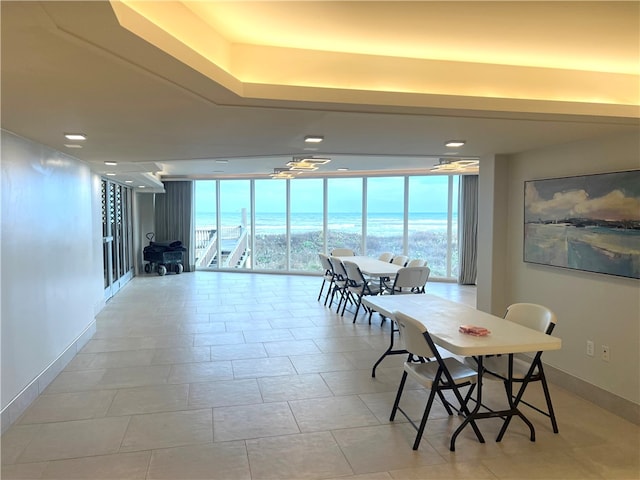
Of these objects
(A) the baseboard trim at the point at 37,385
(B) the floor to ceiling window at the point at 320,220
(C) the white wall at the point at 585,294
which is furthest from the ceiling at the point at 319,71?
(B) the floor to ceiling window at the point at 320,220

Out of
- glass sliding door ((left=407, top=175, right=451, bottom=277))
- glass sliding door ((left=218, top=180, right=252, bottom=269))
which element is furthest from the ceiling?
glass sliding door ((left=218, top=180, right=252, bottom=269))

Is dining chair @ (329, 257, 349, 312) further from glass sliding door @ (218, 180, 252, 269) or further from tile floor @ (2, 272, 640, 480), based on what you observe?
glass sliding door @ (218, 180, 252, 269)

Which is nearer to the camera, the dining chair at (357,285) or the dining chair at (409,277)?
the dining chair at (409,277)

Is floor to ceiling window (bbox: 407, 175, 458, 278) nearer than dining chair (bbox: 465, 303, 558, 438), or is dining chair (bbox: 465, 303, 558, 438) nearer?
dining chair (bbox: 465, 303, 558, 438)

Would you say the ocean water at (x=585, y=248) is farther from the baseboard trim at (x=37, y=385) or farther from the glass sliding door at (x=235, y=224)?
the glass sliding door at (x=235, y=224)

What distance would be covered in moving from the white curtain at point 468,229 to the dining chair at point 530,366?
6064 millimetres

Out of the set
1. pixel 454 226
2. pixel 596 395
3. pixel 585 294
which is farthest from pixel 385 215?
pixel 596 395

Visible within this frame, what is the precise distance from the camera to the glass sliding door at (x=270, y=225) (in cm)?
1118

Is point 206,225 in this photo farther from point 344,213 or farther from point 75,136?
point 75,136

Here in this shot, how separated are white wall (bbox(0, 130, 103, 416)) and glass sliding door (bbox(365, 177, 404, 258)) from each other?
22.1 ft

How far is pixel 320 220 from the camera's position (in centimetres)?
1091

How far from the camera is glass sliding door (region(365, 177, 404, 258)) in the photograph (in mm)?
10180

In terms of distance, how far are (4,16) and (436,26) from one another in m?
1.79

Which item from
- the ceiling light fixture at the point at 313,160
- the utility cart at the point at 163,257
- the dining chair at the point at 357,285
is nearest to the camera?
the ceiling light fixture at the point at 313,160
